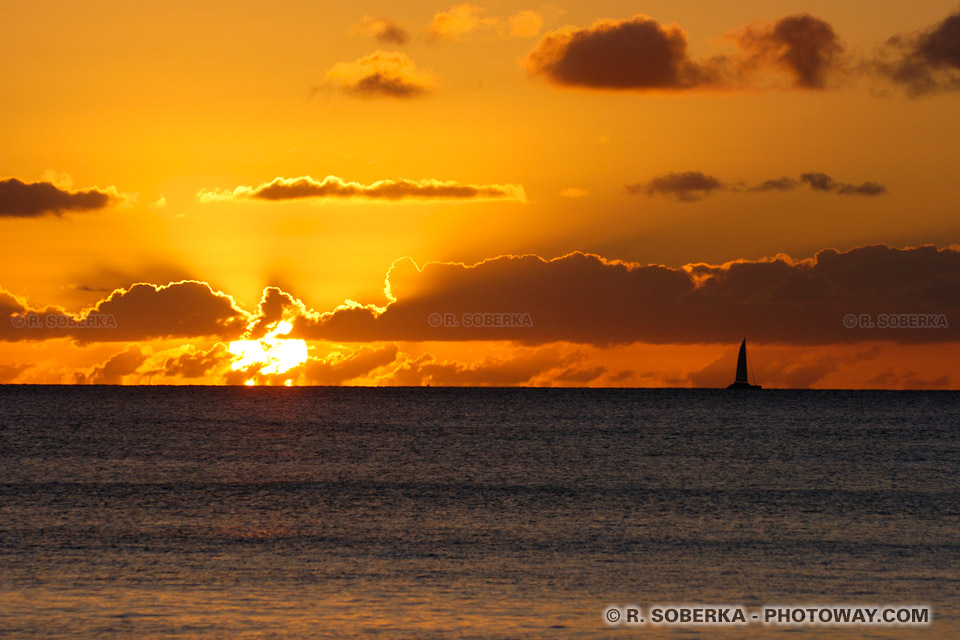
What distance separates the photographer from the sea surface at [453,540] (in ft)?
113

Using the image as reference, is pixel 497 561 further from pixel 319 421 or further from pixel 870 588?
pixel 319 421

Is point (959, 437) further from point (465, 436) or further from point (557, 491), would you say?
point (557, 491)

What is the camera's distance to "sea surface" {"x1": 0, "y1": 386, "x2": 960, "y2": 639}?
113 feet

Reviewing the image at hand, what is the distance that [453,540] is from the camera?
51.4 meters

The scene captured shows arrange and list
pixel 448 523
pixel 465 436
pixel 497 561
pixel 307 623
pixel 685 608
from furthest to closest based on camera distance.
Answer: pixel 465 436 → pixel 448 523 → pixel 497 561 → pixel 685 608 → pixel 307 623

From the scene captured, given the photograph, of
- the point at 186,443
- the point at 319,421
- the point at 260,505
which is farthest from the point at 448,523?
the point at 319,421

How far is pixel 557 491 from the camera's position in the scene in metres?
76.4

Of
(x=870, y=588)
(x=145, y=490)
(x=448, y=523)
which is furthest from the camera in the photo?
(x=145, y=490)

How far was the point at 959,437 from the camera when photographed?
151m

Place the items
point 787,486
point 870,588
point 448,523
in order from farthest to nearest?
1. point 787,486
2. point 448,523
3. point 870,588

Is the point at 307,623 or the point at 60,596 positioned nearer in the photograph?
the point at 307,623

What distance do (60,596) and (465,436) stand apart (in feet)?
354

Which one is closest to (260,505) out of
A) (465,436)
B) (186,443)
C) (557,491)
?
(557,491)

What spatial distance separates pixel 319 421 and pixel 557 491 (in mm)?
112193
